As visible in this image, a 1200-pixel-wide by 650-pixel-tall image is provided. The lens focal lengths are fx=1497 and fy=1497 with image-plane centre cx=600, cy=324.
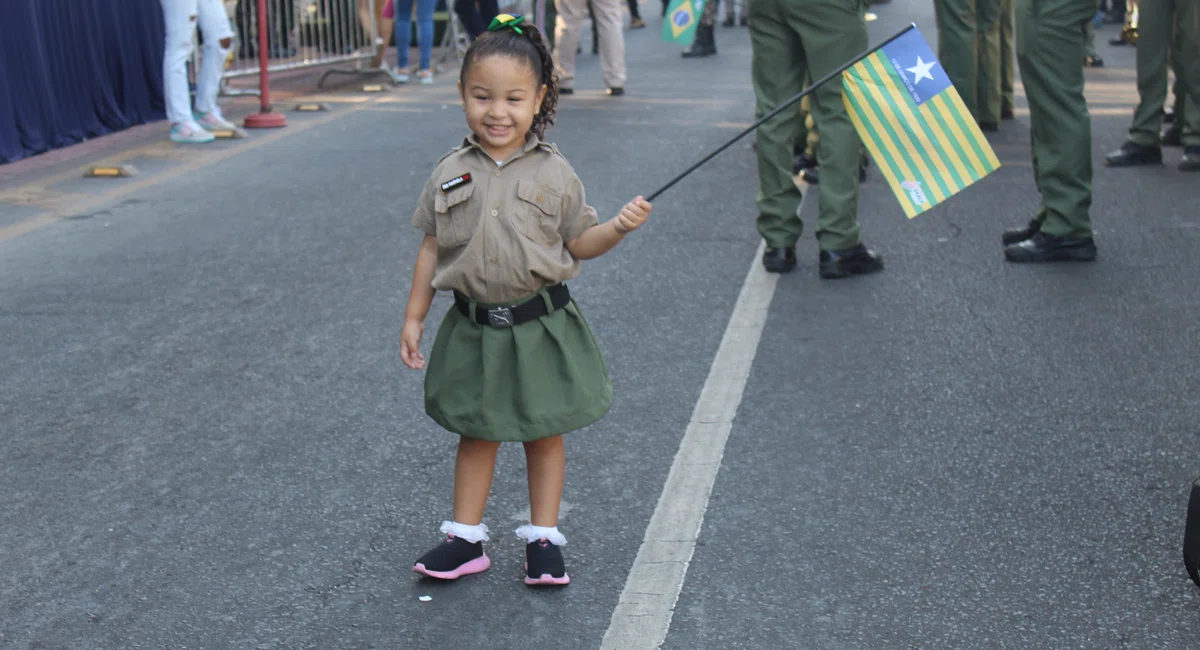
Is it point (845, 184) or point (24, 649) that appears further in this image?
point (845, 184)

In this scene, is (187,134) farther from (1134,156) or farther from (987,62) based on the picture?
(1134,156)

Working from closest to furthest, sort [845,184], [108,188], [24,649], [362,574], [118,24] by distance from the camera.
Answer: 1. [24,649]
2. [362,574]
3. [845,184]
4. [108,188]
5. [118,24]

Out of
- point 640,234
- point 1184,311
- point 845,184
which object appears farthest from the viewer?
point 640,234

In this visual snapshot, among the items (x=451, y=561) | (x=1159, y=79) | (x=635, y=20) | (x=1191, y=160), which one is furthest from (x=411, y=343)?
(x=635, y=20)

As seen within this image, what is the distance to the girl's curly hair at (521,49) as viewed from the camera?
3.09 m

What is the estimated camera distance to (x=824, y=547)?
3.47 meters

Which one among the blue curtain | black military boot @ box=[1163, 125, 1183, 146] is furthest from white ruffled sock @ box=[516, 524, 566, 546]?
black military boot @ box=[1163, 125, 1183, 146]

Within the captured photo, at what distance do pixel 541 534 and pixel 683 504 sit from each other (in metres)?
0.54

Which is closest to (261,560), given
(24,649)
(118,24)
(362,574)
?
(362,574)

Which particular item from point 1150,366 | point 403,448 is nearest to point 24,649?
point 403,448

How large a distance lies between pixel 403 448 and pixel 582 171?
4591 millimetres

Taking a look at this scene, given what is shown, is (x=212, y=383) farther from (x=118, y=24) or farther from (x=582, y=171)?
(x=118, y=24)

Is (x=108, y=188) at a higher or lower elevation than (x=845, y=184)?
lower

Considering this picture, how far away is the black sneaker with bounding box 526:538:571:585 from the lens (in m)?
3.28
